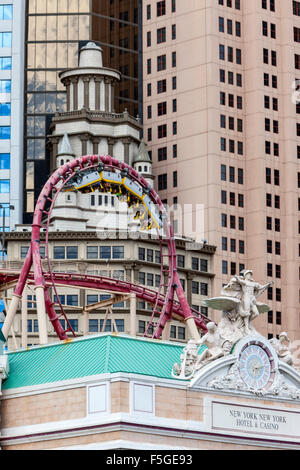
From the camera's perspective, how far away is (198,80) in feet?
635

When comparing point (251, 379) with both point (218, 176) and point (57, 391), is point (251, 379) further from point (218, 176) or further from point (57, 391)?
point (218, 176)

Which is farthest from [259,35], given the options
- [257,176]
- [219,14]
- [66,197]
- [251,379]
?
[251,379]

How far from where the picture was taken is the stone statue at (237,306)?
302 feet

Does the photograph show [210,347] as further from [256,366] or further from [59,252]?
[59,252]

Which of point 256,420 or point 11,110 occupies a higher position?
point 11,110

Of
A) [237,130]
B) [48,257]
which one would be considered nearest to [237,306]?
[48,257]

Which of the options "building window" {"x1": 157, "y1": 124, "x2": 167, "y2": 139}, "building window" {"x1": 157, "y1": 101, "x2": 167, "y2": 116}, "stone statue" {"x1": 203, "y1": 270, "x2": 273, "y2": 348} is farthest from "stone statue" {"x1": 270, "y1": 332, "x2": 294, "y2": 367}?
"building window" {"x1": 157, "y1": 101, "x2": 167, "y2": 116}

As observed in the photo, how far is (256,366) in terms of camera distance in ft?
299

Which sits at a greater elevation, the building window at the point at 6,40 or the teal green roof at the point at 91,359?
the building window at the point at 6,40

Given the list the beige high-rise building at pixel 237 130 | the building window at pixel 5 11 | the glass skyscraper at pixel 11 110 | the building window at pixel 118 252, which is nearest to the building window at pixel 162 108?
the beige high-rise building at pixel 237 130

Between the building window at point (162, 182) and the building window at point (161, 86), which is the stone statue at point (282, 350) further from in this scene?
the building window at point (161, 86)

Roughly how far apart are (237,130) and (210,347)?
107 meters

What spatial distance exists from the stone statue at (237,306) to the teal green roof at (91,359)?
3.44m

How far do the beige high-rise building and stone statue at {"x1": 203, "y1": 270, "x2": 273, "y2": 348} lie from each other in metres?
91.5
